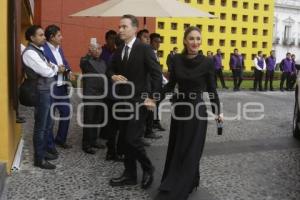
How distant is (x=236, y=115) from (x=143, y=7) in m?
4.62

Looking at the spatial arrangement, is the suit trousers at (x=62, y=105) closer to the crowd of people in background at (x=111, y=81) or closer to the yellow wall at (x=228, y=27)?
the crowd of people in background at (x=111, y=81)

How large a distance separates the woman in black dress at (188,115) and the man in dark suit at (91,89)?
7.65 ft

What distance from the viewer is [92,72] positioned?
22.5 ft

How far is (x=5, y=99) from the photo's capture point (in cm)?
525

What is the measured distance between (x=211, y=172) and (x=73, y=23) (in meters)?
16.9

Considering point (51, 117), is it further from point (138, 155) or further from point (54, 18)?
point (54, 18)

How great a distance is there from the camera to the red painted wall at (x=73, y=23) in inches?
800

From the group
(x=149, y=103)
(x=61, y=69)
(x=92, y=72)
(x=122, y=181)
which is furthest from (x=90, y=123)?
(x=149, y=103)

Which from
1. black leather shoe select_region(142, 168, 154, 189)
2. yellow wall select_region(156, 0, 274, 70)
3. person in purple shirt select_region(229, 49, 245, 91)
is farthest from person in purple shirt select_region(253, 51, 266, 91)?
yellow wall select_region(156, 0, 274, 70)

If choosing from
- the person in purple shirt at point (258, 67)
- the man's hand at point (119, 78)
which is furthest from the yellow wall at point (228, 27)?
the man's hand at point (119, 78)

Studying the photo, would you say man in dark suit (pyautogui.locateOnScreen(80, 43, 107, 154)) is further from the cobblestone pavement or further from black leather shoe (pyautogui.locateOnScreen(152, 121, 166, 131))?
black leather shoe (pyautogui.locateOnScreen(152, 121, 166, 131))

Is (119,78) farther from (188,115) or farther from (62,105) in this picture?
(62,105)

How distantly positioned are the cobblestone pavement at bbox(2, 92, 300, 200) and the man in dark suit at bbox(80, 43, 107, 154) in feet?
0.92

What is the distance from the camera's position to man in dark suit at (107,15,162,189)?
503 centimetres
